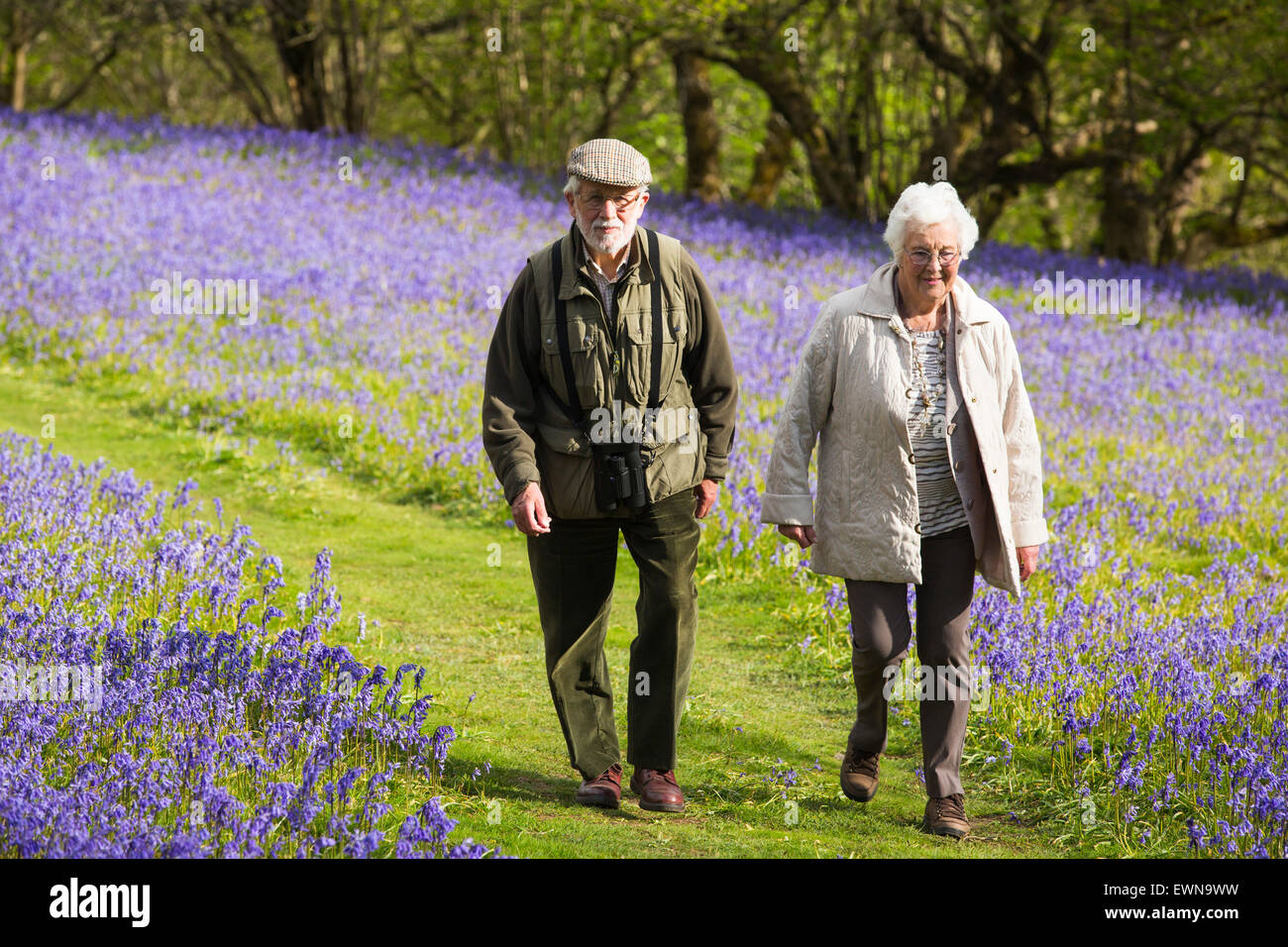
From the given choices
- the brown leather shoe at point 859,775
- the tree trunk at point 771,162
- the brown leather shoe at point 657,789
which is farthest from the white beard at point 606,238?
the tree trunk at point 771,162

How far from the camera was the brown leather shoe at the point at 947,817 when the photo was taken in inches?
188

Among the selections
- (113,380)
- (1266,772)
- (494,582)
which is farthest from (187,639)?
(113,380)

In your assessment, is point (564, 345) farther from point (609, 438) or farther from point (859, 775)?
point (859, 775)

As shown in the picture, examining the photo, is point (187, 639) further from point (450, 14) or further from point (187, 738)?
point (450, 14)

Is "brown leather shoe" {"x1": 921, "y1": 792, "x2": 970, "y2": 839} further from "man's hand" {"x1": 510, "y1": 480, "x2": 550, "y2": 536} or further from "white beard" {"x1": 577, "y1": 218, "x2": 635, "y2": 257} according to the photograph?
"white beard" {"x1": 577, "y1": 218, "x2": 635, "y2": 257}

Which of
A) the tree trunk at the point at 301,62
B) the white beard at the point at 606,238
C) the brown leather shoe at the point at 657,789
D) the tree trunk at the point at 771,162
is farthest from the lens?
the tree trunk at the point at 771,162

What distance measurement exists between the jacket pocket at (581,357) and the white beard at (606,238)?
28 cm

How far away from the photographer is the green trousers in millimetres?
4859

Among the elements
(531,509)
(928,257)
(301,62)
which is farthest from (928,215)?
(301,62)

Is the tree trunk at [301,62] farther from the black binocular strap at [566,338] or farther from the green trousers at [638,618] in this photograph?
the green trousers at [638,618]

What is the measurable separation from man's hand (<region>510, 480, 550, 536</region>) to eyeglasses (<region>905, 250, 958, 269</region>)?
1.56 m

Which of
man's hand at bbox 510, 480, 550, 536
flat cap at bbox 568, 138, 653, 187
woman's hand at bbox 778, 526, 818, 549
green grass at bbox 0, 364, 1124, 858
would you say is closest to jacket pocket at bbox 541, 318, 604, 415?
man's hand at bbox 510, 480, 550, 536

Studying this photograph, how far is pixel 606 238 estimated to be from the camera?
14.9 ft

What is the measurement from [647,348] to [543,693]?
7.36 feet
